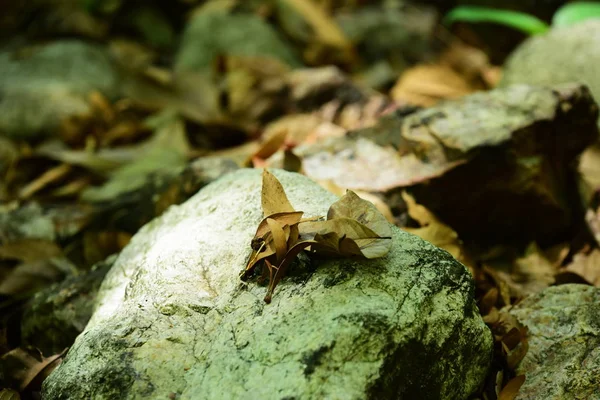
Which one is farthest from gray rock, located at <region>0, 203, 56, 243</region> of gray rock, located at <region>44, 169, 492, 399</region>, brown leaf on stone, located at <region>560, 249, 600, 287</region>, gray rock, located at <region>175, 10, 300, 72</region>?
brown leaf on stone, located at <region>560, 249, 600, 287</region>

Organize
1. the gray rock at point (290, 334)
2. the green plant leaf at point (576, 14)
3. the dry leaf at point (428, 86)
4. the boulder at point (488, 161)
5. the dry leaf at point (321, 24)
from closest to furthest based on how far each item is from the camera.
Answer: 1. the gray rock at point (290, 334)
2. the boulder at point (488, 161)
3. the dry leaf at point (428, 86)
4. the green plant leaf at point (576, 14)
5. the dry leaf at point (321, 24)

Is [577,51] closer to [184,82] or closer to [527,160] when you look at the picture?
[527,160]

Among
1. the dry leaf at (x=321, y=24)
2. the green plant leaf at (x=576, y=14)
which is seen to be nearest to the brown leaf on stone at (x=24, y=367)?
the dry leaf at (x=321, y=24)

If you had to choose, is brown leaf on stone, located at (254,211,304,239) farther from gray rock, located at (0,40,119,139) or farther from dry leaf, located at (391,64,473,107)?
gray rock, located at (0,40,119,139)

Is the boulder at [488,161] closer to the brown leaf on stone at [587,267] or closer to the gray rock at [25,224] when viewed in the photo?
A: the brown leaf on stone at [587,267]

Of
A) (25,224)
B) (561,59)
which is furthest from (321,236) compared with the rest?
(561,59)

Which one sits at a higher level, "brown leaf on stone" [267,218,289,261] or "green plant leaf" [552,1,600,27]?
"brown leaf on stone" [267,218,289,261]
